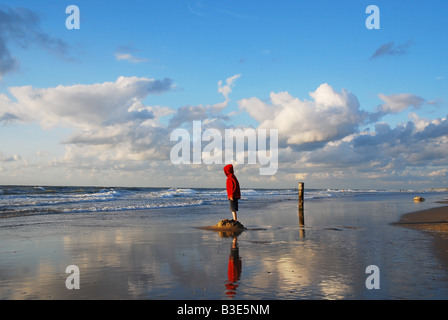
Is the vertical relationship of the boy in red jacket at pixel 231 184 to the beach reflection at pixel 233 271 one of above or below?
above

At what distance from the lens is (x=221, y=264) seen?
855 centimetres

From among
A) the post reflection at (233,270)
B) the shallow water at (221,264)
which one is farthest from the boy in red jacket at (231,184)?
the post reflection at (233,270)

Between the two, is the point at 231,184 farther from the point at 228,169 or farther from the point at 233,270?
the point at 233,270

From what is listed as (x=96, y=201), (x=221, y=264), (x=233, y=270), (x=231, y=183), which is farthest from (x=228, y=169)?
(x=96, y=201)

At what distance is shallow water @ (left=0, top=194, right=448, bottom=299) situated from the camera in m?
6.29

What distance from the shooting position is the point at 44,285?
22.4 feet

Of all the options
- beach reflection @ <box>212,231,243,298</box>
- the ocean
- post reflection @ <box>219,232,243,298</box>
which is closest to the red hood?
beach reflection @ <box>212,231,243,298</box>

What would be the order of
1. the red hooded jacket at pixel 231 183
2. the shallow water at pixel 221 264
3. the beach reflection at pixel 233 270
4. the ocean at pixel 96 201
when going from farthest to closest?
1. the ocean at pixel 96 201
2. the red hooded jacket at pixel 231 183
3. the beach reflection at pixel 233 270
4. the shallow water at pixel 221 264

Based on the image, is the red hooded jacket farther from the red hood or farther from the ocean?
the ocean

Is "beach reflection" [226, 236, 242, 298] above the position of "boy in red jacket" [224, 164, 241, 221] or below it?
below

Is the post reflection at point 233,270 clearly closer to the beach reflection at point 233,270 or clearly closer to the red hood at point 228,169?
the beach reflection at point 233,270

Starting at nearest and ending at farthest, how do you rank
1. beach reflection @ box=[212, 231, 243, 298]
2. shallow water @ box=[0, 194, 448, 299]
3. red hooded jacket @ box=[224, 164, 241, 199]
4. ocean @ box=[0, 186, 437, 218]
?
shallow water @ box=[0, 194, 448, 299] → beach reflection @ box=[212, 231, 243, 298] → red hooded jacket @ box=[224, 164, 241, 199] → ocean @ box=[0, 186, 437, 218]

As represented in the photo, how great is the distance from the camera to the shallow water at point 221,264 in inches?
248
